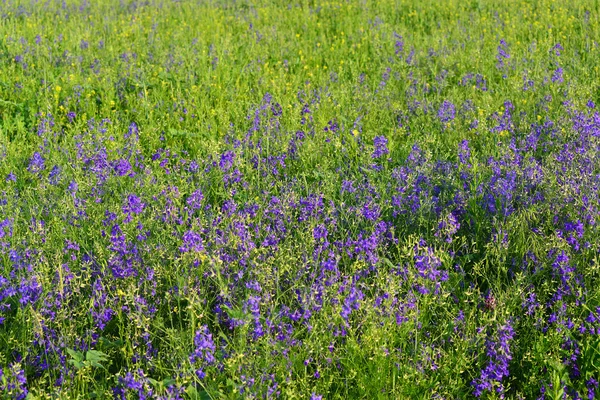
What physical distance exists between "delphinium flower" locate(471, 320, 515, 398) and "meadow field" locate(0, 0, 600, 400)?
0.05 ft

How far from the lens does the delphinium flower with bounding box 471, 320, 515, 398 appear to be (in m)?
2.42

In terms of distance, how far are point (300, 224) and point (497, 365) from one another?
127cm

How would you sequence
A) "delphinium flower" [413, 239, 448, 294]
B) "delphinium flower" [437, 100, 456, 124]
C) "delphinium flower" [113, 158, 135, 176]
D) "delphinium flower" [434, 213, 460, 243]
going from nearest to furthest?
"delphinium flower" [413, 239, 448, 294], "delphinium flower" [434, 213, 460, 243], "delphinium flower" [113, 158, 135, 176], "delphinium flower" [437, 100, 456, 124]

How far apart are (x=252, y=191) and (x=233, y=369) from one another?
5.88ft

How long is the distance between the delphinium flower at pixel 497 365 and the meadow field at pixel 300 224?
1 cm

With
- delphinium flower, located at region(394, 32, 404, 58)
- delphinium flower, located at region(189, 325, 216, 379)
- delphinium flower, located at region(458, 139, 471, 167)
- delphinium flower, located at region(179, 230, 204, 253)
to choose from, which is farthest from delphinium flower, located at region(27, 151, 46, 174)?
delphinium flower, located at region(394, 32, 404, 58)

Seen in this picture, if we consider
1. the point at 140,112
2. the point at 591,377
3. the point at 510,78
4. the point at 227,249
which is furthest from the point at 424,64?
the point at 591,377

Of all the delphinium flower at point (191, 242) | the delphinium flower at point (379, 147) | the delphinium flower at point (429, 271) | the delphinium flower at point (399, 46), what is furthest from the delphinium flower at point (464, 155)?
the delphinium flower at point (399, 46)

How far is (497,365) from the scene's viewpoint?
2.49 meters

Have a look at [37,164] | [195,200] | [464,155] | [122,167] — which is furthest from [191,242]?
[464,155]

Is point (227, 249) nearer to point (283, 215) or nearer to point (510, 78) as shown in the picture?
point (283, 215)

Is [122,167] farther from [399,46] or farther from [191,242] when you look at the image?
[399,46]

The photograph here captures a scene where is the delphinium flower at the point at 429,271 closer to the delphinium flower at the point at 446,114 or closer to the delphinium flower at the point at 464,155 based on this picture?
the delphinium flower at the point at 464,155

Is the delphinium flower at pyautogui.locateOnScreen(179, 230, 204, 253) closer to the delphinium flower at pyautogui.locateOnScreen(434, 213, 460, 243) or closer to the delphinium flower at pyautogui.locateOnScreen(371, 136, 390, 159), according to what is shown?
the delphinium flower at pyautogui.locateOnScreen(434, 213, 460, 243)
